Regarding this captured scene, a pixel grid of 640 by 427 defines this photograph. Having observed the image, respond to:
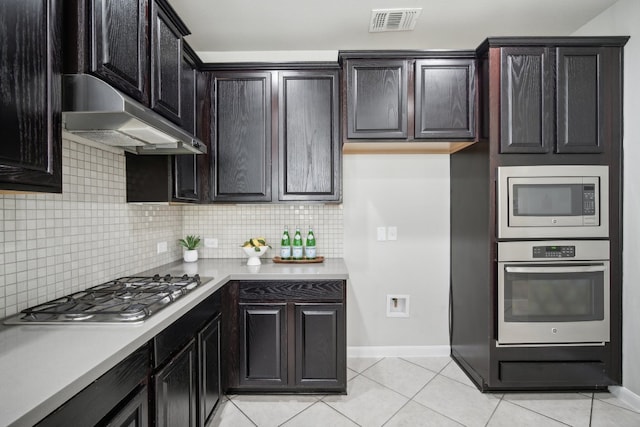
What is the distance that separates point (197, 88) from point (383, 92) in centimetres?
137

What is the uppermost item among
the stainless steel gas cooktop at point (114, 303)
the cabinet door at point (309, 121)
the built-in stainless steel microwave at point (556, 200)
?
the cabinet door at point (309, 121)

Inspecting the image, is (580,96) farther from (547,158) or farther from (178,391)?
(178,391)

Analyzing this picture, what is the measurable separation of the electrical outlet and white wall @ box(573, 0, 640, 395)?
1.56 meters

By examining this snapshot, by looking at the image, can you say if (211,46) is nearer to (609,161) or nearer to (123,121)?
(123,121)

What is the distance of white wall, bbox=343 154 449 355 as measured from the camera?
2.91 m

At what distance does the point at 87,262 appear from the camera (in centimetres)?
174

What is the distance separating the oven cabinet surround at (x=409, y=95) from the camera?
7.72 ft

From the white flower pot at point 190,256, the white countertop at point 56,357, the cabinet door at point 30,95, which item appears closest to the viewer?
the white countertop at point 56,357

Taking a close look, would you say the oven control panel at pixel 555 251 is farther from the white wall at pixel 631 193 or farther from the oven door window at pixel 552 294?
the white wall at pixel 631 193

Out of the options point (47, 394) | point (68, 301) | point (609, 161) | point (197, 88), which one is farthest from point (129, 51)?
point (609, 161)

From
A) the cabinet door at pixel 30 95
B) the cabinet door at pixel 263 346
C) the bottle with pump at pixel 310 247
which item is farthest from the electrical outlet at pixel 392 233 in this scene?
the cabinet door at pixel 30 95

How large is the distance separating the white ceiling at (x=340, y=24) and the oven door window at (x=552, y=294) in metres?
1.78

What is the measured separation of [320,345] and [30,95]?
1977mm

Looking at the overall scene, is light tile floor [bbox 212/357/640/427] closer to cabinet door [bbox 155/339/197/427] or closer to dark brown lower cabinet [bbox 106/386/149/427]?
cabinet door [bbox 155/339/197/427]
